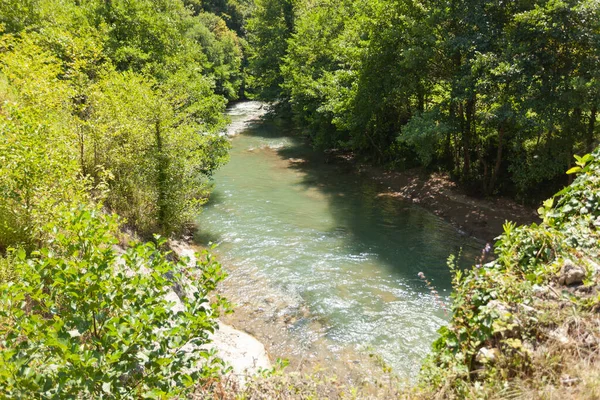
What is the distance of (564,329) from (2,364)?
4.88 meters

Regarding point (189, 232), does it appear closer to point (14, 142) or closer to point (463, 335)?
point (14, 142)

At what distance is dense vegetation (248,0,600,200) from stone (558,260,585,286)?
9.54 metres

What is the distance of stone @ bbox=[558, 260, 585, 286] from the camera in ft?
13.7

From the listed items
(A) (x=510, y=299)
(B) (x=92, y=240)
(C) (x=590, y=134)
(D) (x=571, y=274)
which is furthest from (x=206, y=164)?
(C) (x=590, y=134)

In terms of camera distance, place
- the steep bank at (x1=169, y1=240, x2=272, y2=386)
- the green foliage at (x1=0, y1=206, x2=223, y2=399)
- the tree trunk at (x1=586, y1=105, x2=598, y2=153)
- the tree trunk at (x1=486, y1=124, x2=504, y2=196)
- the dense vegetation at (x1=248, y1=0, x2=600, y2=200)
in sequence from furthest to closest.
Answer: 1. the tree trunk at (x1=486, y1=124, x2=504, y2=196)
2. the tree trunk at (x1=586, y1=105, x2=598, y2=153)
3. the dense vegetation at (x1=248, y1=0, x2=600, y2=200)
4. the steep bank at (x1=169, y1=240, x2=272, y2=386)
5. the green foliage at (x1=0, y1=206, x2=223, y2=399)

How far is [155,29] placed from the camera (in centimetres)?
1973

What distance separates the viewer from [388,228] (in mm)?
14648

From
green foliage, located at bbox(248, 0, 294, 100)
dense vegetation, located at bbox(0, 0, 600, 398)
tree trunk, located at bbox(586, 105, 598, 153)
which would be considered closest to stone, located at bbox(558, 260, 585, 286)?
dense vegetation, located at bbox(0, 0, 600, 398)

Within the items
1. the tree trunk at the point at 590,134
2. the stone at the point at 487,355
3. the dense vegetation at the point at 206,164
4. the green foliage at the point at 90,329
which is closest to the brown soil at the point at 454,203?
the dense vegetation at the point at 206,164

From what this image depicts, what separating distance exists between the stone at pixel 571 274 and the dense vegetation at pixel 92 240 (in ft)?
12.5

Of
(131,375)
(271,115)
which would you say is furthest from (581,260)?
(271,115)

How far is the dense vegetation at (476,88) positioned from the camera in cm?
1214

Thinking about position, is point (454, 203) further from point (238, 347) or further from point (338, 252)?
point (238, 347)

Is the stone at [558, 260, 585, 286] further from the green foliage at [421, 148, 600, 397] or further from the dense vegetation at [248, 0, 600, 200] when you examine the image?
the dense vegetation at [248, 0, 600, 200]
